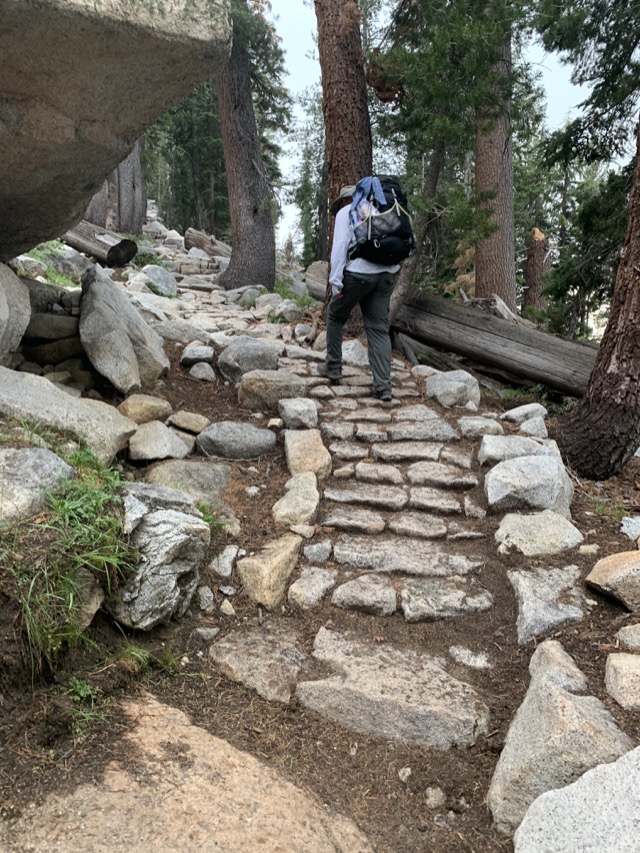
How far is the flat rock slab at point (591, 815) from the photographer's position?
6.21ft

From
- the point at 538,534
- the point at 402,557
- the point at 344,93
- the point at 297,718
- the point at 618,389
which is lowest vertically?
the point at 297,718

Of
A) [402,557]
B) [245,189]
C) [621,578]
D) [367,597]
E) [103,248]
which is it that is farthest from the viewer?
[103,248]

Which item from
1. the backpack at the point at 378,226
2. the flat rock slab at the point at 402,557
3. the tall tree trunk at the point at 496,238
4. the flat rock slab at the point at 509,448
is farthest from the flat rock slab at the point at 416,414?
the tall tree trunk at the point at 496,238

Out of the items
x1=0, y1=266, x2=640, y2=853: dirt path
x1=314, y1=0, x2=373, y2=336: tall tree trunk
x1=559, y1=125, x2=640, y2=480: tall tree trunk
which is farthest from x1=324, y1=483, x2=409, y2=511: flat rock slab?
x1=314, y1=0, x2=373, y2=336: tall tree trunk

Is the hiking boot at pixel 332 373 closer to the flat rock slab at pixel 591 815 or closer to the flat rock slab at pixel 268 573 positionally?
the flat rock slab at pixel 268 573

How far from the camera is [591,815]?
1977 millimetres

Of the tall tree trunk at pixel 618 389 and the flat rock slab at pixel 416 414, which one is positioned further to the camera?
the flat rock slab at pixel 416 414

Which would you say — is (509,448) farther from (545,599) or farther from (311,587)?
(311,587)

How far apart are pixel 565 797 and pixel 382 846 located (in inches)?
27.9

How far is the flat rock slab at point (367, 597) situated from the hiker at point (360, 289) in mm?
2814

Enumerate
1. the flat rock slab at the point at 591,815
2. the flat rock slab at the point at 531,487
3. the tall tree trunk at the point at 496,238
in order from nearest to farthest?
the flat rock slab at the point at 591,815, the flat rock slab at the point at 531,487, the tall tree trunk at the point at 496,238

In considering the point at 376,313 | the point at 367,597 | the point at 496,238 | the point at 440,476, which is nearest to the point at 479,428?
the point at 440,476

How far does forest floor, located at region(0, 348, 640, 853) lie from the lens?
2.34m

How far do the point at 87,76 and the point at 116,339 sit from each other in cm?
237
